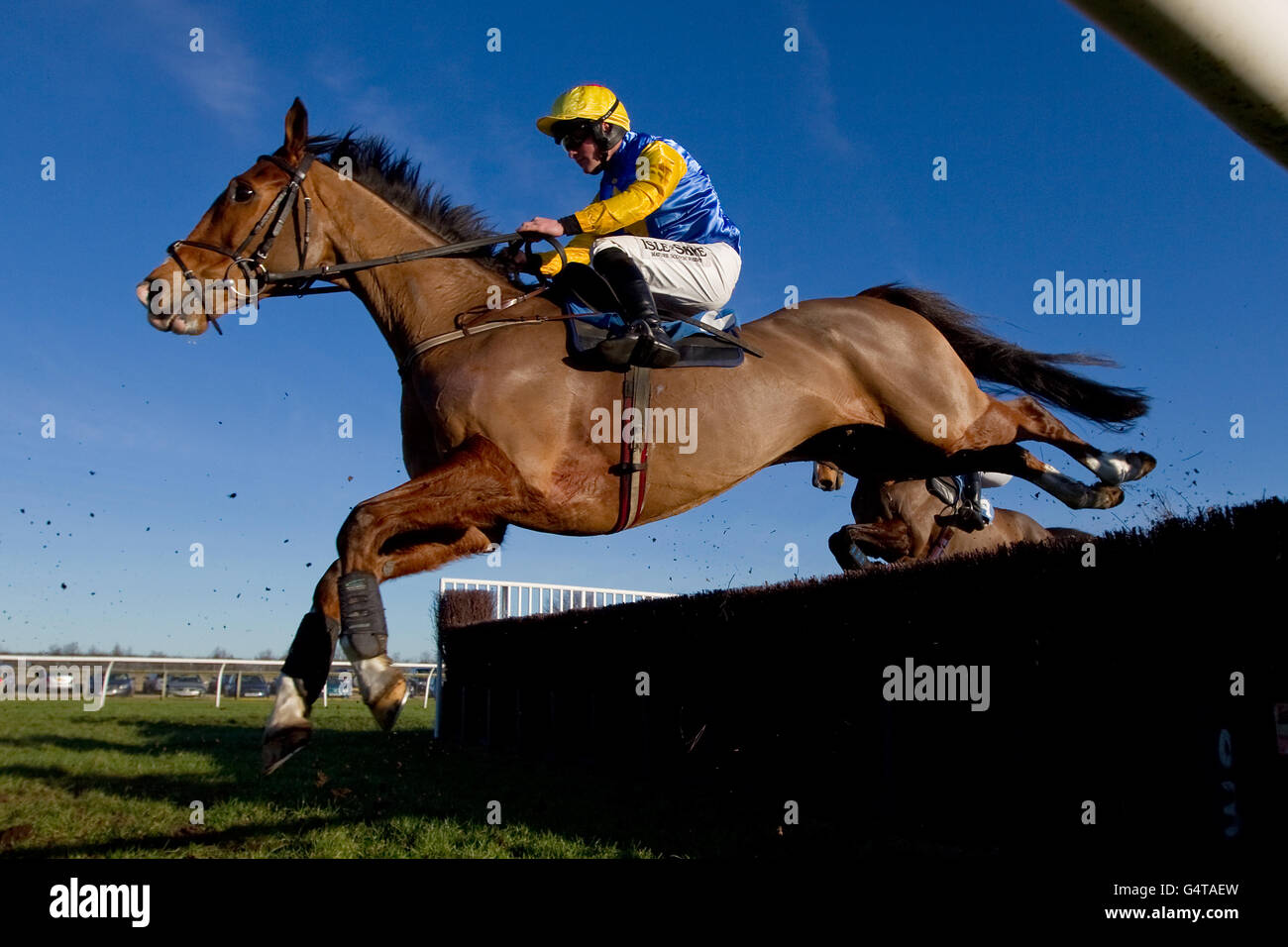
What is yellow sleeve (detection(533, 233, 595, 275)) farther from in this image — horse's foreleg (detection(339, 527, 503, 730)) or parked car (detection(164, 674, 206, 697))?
parked car (detection(164, 674, 206, 697))

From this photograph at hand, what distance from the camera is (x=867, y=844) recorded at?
197 inches

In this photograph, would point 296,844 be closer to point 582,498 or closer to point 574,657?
point 582,498

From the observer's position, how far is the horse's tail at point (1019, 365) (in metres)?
4.93

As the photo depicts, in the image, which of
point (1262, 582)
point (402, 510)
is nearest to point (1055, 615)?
point (1262, 582)

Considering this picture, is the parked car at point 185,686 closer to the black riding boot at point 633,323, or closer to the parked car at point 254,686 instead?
the parked car at point 254,686

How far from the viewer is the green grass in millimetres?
4980

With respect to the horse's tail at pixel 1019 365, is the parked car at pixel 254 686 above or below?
below

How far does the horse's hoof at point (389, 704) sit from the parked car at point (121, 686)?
23.7 m

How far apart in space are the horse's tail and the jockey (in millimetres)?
1158

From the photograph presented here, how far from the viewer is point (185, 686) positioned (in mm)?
25297

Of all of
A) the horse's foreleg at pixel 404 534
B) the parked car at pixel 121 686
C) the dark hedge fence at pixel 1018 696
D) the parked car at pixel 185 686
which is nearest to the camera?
the horse's foreleg at pixel 404 534

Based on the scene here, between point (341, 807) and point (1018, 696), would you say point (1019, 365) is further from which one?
point (341, 807)

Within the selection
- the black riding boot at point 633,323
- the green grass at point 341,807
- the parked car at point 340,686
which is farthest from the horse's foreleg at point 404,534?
the parked car at point 340,686

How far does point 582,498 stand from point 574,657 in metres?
5.77
